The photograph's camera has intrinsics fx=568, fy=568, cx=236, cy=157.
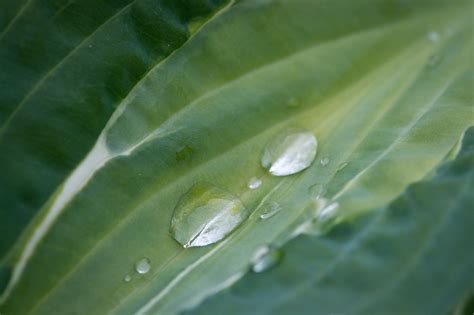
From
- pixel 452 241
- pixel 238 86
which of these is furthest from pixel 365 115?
pixel 452 241

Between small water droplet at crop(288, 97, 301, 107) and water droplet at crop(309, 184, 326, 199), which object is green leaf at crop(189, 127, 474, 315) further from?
small water droplet at crop(288, 97, 301, 107)

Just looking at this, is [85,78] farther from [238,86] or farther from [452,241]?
[452,241]

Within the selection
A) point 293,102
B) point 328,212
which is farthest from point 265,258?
point 293,102

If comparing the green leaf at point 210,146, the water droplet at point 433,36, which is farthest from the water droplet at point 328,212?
the water droplet at point 433,36

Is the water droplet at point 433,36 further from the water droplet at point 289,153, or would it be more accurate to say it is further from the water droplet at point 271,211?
the water droplet at point 271,211

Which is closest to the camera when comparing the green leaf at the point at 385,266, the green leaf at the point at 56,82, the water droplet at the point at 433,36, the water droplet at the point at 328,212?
the green leaf at the point at 385,266

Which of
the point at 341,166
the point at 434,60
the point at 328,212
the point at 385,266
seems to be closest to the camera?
the point at 385,266

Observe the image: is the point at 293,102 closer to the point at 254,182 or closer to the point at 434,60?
the point at 254,182
